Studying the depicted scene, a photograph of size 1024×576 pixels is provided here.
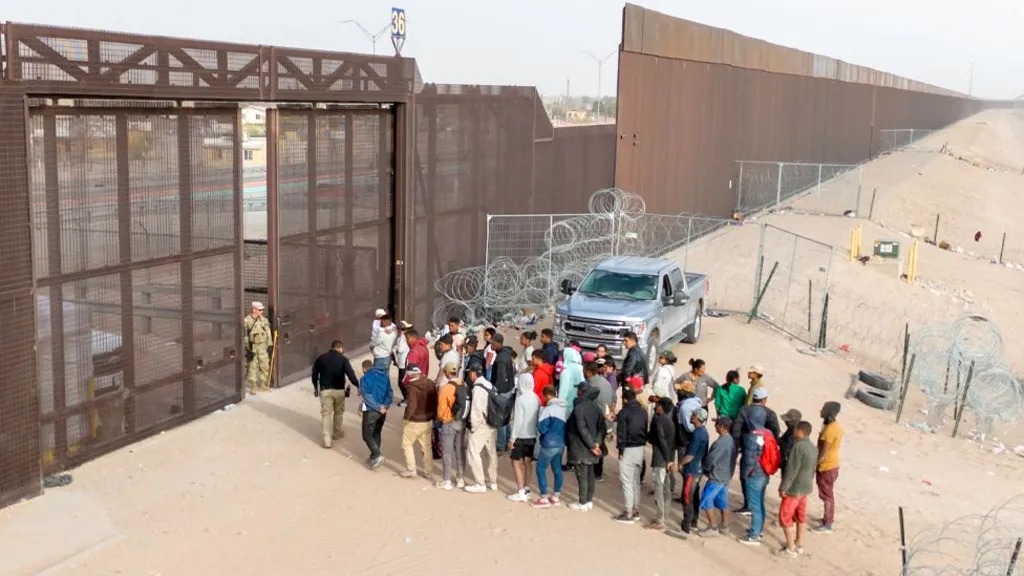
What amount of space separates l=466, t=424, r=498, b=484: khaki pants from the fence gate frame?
4370 millimetres

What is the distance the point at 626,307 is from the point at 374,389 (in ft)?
20.7

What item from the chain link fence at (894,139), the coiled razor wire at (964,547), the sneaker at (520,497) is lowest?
the coiled razor wire at (964,547)

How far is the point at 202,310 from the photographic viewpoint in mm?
14805

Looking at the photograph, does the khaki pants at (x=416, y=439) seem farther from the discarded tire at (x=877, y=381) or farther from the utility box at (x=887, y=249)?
the utility box at (x=887, y=249)

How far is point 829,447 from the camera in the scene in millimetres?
11477

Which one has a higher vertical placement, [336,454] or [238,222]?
[238,222]

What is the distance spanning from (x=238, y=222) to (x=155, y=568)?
20.2ft

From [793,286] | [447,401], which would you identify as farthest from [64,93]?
[793,286]

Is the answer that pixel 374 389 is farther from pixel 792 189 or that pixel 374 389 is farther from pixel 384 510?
pixel 792 189

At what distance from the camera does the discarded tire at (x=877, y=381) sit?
18922 millimetres

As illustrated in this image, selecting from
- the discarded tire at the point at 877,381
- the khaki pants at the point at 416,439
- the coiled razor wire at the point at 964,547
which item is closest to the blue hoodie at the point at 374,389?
the khaki pants at the point at 416,439

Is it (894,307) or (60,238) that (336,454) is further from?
(894,307)

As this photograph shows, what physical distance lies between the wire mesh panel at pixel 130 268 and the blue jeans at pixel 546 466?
17.0 ft

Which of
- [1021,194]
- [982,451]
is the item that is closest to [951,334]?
[982,451]
